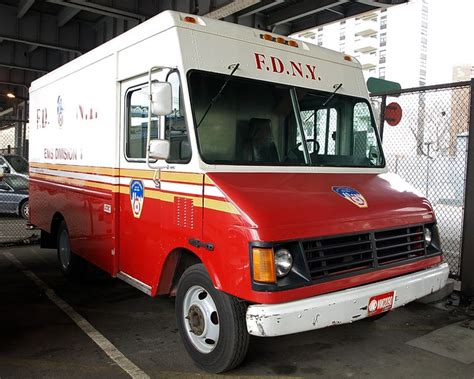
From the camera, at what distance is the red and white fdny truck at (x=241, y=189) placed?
3277mm

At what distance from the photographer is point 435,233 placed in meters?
4.30

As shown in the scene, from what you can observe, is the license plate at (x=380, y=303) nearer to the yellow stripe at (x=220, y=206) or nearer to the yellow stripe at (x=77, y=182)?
the yellow stripe at (x=220, y=206)

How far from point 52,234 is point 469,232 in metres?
5.51

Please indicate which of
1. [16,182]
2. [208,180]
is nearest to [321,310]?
[208,180]

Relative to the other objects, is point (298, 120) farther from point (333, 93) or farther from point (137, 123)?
point (137, 123)

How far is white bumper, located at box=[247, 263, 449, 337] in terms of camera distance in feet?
10.2

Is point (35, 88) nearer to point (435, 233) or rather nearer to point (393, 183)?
point (393, 183)

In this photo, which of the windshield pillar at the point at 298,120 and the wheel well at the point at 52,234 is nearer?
the windshield pillar at the point at 298,120

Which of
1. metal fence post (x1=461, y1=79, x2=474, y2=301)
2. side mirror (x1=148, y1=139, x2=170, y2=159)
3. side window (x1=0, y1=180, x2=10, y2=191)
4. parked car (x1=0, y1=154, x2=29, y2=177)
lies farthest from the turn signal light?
parked car (x1=0, y1=154, x2=29, y2=177)

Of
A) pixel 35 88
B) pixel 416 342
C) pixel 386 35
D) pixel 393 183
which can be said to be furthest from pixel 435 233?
pixel 386 35

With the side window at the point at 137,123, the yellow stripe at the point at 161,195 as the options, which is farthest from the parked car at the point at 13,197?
the side window at the point at 137,123

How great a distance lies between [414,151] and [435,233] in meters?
4.49

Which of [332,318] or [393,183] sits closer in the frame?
[332,318]

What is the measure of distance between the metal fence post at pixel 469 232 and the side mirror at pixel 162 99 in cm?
362
